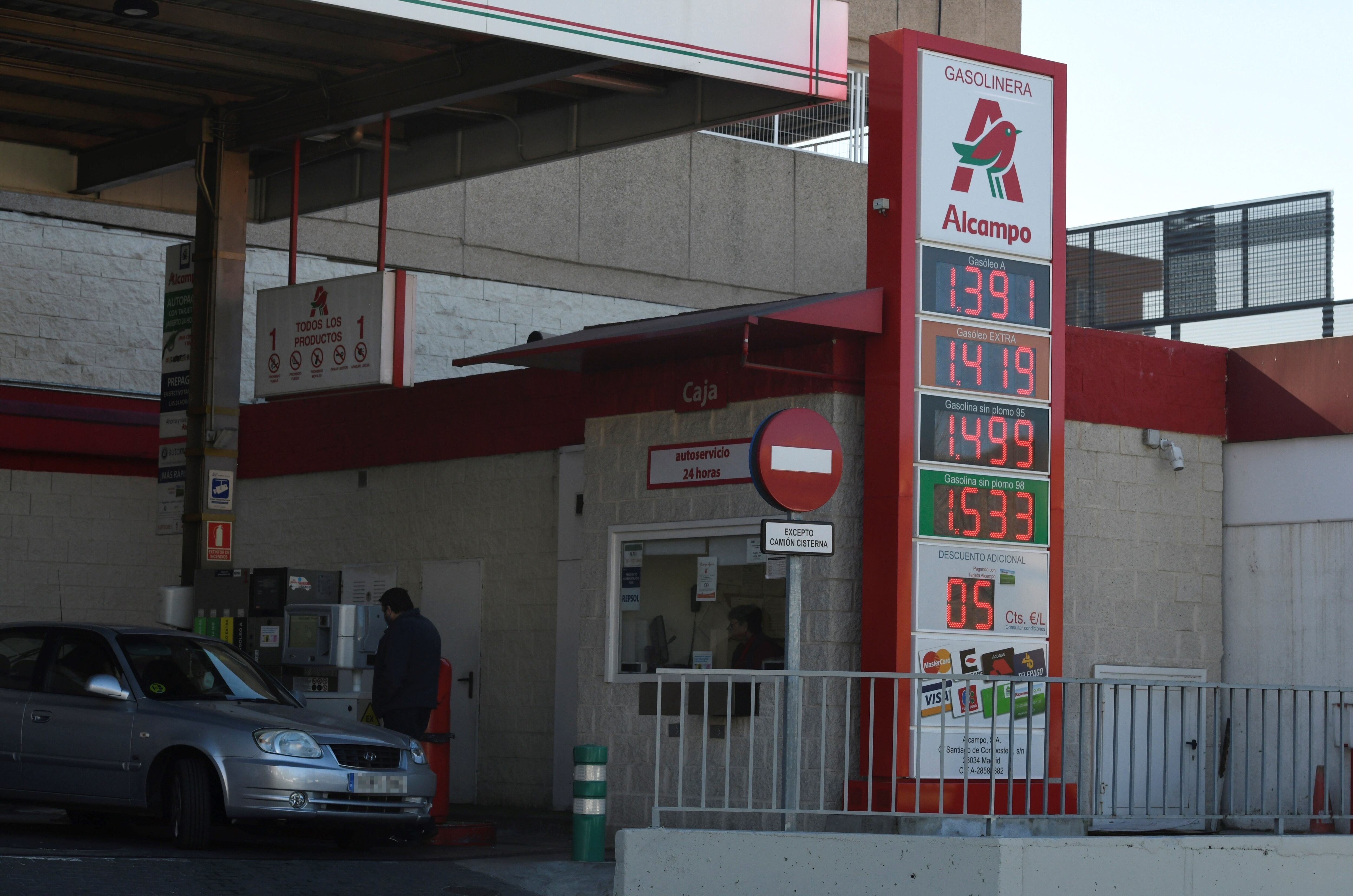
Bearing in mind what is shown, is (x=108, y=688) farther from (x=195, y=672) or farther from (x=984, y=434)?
(x=984, y=434)

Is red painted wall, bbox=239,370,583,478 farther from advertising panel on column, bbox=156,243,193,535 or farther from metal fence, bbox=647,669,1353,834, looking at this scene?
metal fence, bbox=647,669,1353,834

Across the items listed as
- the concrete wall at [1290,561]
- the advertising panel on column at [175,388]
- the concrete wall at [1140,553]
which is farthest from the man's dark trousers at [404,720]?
the concrete wall at [1290,561]

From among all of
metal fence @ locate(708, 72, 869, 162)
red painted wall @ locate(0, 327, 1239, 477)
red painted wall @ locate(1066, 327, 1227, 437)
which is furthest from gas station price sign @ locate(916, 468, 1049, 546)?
metal fence @ locate(708, 72, 869, 162)

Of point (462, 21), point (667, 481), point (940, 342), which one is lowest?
point (667, 481)

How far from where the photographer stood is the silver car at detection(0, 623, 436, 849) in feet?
36.0

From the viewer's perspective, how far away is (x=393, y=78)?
48.0 ft

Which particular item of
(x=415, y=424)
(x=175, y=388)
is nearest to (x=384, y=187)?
(x=415, y=424)

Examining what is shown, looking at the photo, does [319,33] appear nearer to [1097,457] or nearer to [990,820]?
[1097,457]

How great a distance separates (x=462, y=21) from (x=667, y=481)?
3.58 metres

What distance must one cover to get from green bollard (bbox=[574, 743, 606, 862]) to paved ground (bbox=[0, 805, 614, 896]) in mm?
137

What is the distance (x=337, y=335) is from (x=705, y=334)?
11.6ft

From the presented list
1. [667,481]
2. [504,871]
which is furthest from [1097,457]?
[504,871]

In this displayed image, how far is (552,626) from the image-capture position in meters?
15.2

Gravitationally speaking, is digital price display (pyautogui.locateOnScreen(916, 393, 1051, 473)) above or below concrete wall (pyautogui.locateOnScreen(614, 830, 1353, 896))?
above
